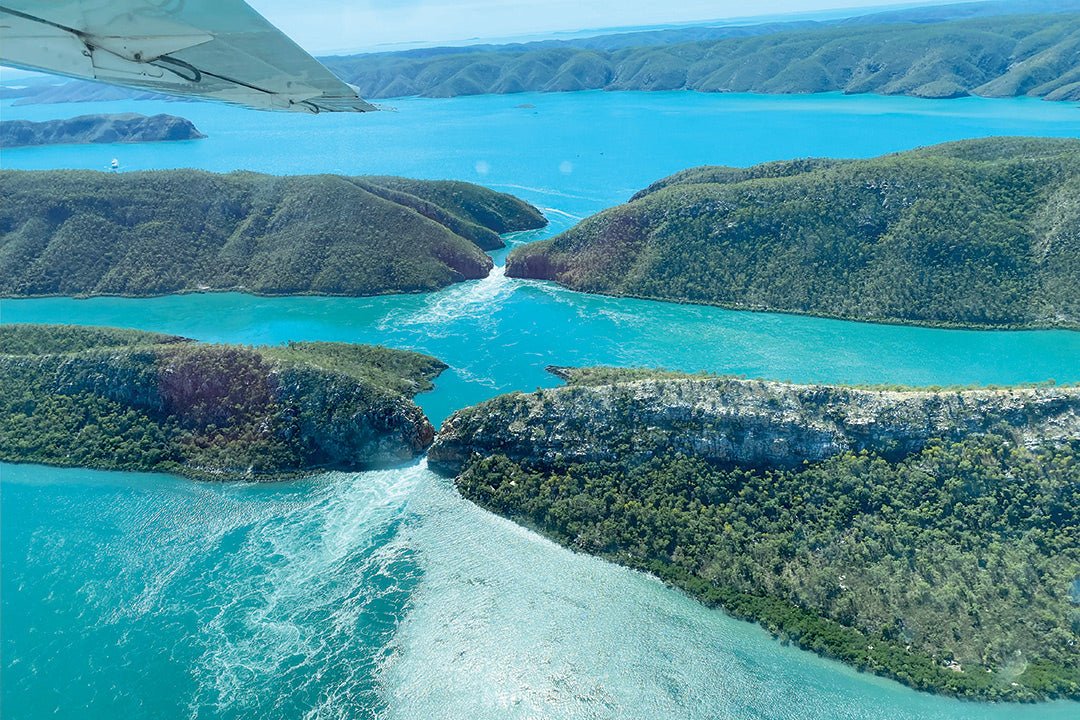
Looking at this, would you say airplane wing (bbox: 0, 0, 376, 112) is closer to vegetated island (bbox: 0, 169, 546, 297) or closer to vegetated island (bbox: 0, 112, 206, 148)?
vegetated island (bbox: 0, 169, 546, 297)

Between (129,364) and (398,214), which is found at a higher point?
(398,214)

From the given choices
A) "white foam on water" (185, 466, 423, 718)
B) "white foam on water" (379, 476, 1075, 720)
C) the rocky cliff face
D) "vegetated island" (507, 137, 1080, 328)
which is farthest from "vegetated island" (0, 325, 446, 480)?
"vegetated island" (507, 137, 1080, 328)

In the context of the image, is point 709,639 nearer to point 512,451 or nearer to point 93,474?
point 512,451

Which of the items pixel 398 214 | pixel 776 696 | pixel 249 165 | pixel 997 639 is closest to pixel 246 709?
pixel 776 696

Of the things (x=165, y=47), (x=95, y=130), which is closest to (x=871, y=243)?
(x=165, y=47)

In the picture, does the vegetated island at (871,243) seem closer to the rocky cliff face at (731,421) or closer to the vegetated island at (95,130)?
the rocky cliff face at (731,421)

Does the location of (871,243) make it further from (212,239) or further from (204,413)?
(212,239)
